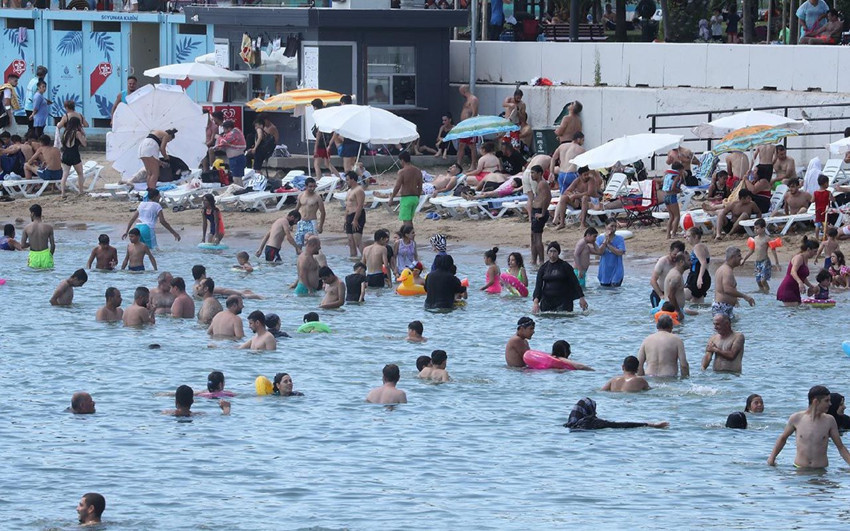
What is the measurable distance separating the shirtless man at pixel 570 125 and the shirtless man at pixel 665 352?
40.5 ft

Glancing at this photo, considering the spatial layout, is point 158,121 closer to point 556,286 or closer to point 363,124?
point 363,124

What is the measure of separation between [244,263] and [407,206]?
2.89 m

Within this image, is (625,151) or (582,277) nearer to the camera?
(582,277)

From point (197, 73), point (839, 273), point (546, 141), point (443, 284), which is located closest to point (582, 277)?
point (443, 284)

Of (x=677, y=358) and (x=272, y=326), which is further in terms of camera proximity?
(x=272, y=326)

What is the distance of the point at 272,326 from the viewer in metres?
18.8

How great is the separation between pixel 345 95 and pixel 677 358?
579 inches

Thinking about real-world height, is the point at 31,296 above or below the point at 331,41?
below

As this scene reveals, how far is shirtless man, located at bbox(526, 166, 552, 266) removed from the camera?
22.5 m

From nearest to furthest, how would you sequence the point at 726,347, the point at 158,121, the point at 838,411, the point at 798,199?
the point at 838,411 < the point at 726,347 < the point at 798,199 < the point at 158,121

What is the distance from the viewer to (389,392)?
16125 mm

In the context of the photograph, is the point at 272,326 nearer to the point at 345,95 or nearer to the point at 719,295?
the point at 719,295

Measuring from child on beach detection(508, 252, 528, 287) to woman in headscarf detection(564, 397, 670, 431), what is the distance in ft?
20.0

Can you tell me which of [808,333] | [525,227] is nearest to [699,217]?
[525,227]
